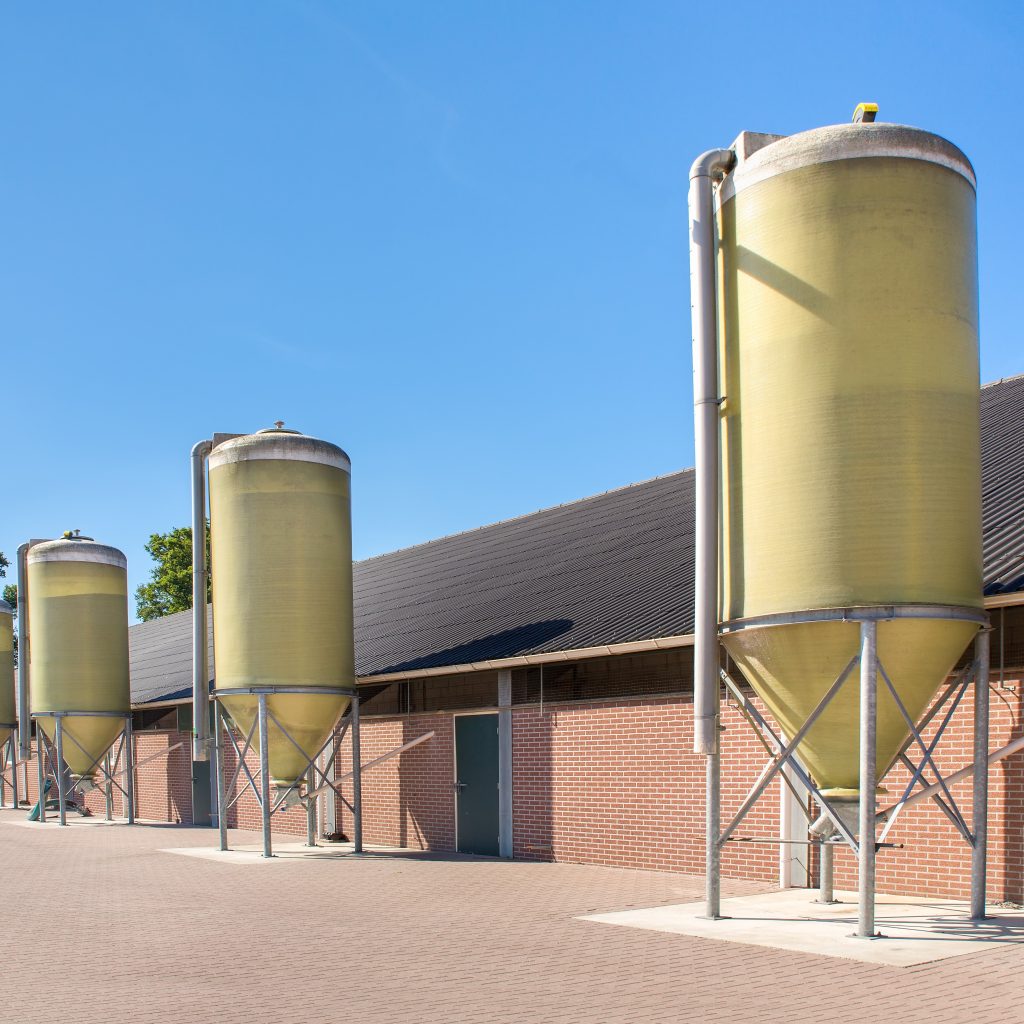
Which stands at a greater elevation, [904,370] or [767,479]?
[904,370]

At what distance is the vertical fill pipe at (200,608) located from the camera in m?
23.5

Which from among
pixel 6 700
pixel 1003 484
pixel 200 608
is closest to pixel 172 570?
pixel 6 700

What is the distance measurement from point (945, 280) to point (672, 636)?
5.66m

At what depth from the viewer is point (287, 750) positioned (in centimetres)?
2156

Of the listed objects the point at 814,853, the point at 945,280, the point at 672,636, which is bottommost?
the point at 814,853

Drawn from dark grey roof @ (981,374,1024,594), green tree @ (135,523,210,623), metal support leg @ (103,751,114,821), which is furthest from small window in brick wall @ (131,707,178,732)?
green tree @ (135,523,210,623)

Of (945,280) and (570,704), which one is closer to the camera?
(945,280)

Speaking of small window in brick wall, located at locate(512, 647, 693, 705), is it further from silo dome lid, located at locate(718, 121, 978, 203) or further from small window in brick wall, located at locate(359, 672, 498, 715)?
silo dome lid, located at locate(718, 121, 978, 203)

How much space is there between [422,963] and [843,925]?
3909mm

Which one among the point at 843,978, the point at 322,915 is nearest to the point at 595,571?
the point at 322,915

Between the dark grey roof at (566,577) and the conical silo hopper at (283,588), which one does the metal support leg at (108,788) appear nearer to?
the dark grey roof at (566,577)

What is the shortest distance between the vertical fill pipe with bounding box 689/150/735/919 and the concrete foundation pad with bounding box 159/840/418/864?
9471mm

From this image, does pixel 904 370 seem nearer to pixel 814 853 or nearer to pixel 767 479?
pixel 767 479

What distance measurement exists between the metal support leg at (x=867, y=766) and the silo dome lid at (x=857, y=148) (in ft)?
13.9
